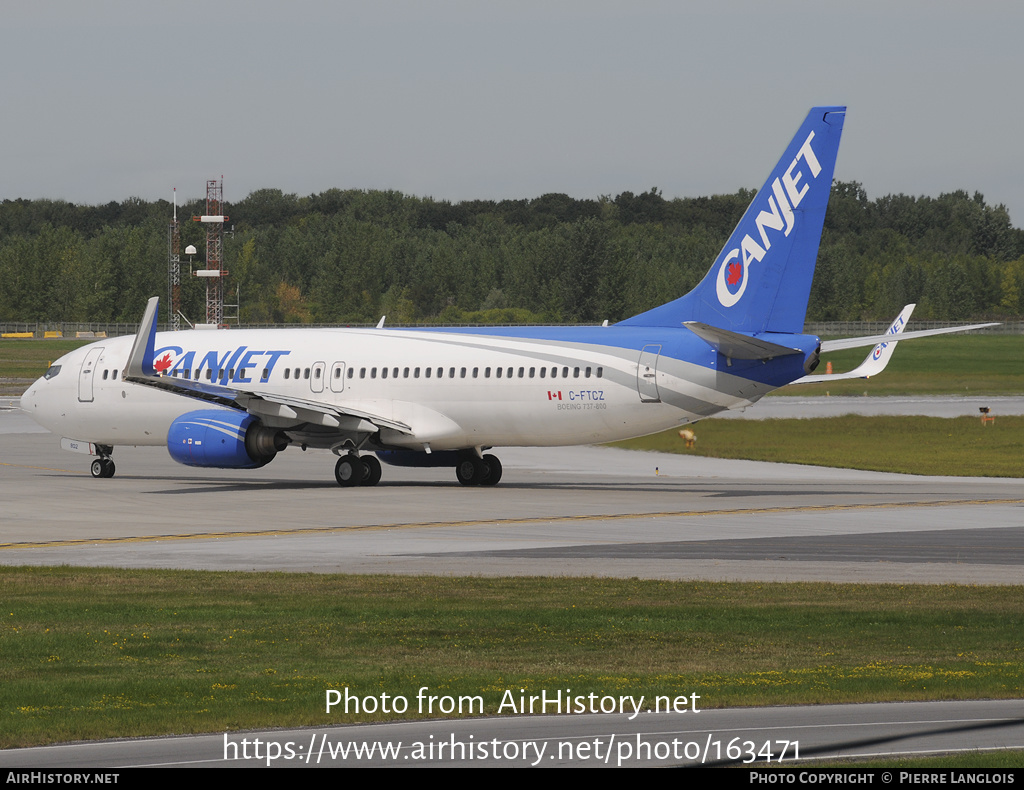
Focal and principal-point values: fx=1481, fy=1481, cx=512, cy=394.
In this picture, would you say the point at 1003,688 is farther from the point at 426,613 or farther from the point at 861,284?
the point at 861,284

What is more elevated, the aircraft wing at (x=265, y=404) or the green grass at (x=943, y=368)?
the aircraft wing at (x=265, y=404)

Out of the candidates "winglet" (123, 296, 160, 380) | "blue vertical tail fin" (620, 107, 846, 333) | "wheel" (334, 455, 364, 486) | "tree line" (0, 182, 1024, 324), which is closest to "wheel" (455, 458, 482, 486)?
"wheel" (334, 455, 364, 486)

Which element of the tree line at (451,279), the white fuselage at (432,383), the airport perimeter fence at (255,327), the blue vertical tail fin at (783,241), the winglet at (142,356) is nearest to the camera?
the blue vertical tail fin at (783,241)

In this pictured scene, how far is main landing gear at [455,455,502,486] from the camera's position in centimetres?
3991

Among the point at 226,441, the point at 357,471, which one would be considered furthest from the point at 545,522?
the point at 226,441

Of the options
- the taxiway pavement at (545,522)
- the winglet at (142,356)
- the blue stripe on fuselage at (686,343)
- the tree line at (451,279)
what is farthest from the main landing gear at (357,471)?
the tree line at (451,279)

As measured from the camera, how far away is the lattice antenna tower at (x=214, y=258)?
323 ft

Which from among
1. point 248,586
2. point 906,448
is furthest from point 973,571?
point 906,448

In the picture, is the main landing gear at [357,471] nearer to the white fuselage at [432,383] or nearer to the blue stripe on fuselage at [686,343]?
the white fuselage at [432,383]

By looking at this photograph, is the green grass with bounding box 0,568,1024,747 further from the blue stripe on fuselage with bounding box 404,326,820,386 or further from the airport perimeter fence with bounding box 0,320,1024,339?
the airport perimeter fence with bounding box 0,320,1024,339

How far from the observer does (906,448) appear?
52.2 meters

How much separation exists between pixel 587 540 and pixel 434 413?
12.4 meters

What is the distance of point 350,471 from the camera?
3950cm

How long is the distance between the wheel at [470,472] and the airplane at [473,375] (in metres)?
0.05
